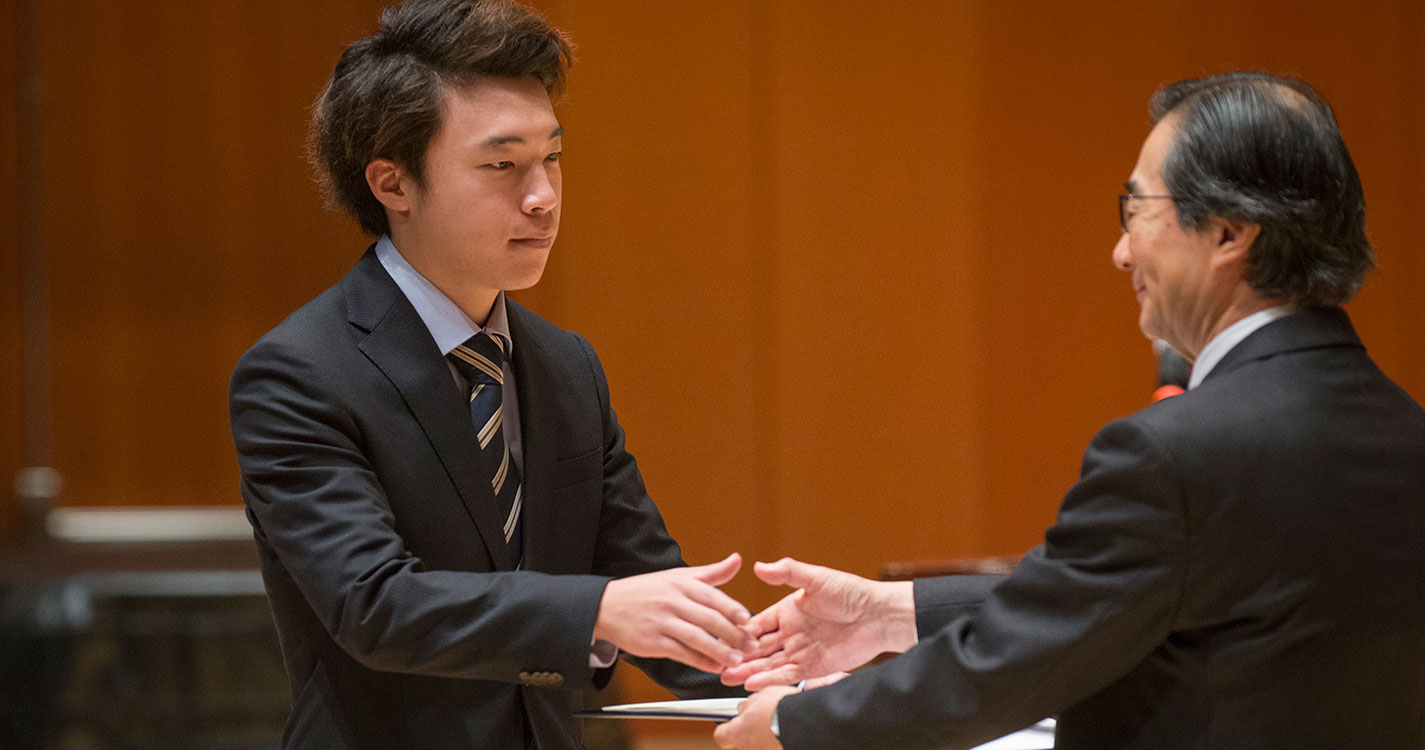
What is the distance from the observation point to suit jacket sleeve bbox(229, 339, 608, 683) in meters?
1.45

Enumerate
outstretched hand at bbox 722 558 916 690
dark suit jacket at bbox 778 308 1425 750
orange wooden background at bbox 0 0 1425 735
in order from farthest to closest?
orange wooden background at bbox 0 0 1425 735, outstretched hand at bbox 722 558 916 690, dark suit jacket at bbox 778 308 1425 750

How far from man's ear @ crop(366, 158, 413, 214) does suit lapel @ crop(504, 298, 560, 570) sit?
0.67 ft

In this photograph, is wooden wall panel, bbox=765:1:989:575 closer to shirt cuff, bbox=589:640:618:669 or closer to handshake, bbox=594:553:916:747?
handshake, bbox=594:553:916:747

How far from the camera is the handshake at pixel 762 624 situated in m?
1.48

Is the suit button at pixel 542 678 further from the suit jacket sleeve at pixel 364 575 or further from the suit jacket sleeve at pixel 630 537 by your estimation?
the suit jacket sleeve at pixel 630 537

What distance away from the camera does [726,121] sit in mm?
4672

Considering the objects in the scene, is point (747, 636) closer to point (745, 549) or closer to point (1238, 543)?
point (1238, 543)

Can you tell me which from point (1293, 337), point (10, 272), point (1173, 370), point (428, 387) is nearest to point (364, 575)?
point (428, 387)

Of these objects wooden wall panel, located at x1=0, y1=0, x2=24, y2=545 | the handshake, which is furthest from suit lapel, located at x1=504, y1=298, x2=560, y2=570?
wooden wall panel, located at x1=0, y1=0, x2=24, y2=545

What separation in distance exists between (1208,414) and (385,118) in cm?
102

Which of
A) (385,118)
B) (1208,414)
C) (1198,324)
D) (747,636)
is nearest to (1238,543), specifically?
(1208,414)

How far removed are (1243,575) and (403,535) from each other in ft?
3.04

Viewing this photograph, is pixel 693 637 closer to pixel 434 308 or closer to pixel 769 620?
pixel 769 620

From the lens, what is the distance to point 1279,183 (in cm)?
137
